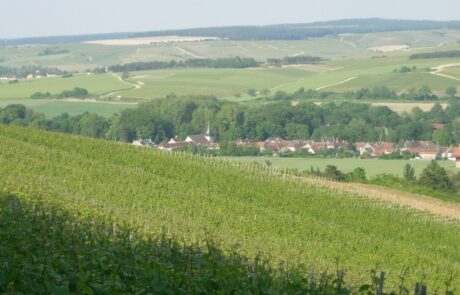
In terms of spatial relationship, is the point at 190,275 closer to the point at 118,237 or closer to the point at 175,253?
the point at 175,253

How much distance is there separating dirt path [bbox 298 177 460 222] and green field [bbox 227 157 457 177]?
17690mm

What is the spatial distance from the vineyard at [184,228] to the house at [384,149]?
37148mm

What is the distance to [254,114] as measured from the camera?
102 m

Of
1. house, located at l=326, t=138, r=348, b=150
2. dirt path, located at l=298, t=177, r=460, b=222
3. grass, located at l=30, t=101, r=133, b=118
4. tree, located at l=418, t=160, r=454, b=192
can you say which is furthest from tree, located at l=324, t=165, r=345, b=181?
grass, located at l=30, t=101, r=133, b=118

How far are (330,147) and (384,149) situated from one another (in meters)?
4.47

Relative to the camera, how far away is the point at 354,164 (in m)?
75.1

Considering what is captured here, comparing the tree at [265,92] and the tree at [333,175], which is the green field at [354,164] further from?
the tree at [265,92]

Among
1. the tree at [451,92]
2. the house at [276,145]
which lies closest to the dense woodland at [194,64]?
the tree at [451,92]

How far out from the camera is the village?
269 ft

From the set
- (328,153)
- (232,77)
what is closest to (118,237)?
(328,153)

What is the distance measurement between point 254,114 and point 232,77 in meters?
51.8

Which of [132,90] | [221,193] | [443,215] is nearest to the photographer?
[221,193]

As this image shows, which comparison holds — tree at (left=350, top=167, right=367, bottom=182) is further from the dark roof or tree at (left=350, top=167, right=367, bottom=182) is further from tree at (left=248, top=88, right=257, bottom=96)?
tree at (left=248, top=88, right=257, bottom=96)

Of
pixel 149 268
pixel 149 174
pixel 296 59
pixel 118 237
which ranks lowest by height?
pixel 296 59
